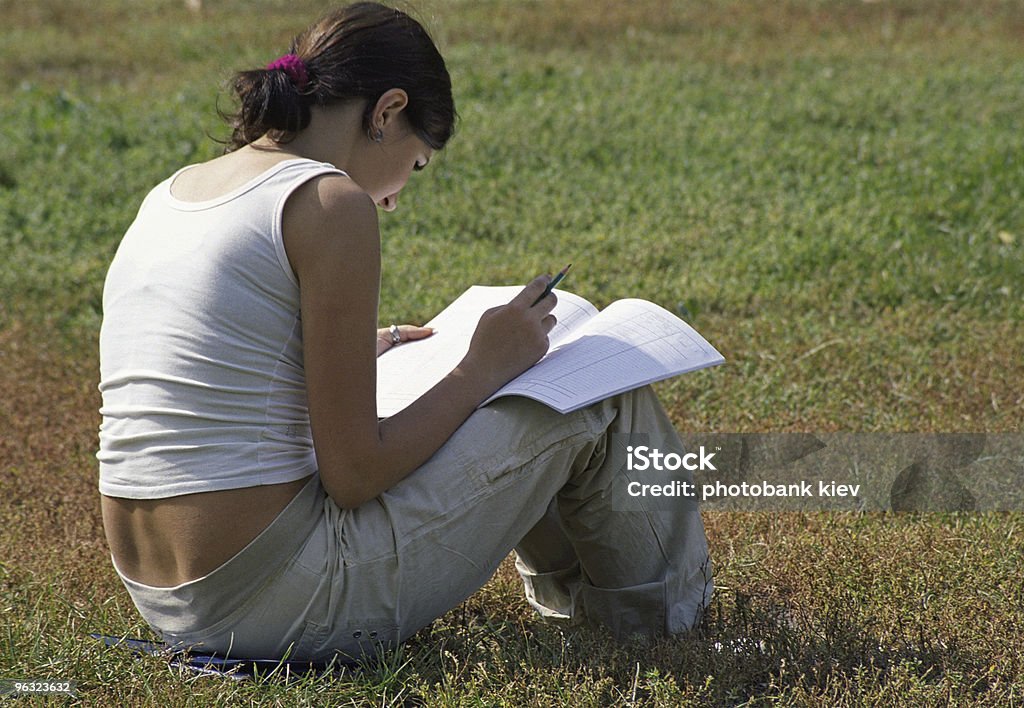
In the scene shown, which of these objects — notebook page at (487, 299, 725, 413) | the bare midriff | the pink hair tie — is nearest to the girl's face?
the pink hair tie

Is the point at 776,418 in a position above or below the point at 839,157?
below

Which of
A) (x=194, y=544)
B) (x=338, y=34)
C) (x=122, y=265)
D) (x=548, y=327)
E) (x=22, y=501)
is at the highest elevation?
(x=338, y=34)

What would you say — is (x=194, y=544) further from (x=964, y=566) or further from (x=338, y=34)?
(x=964, y=566)

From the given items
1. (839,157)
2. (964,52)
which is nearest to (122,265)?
(839,157)

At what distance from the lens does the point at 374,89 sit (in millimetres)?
2262

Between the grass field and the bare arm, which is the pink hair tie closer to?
the bare arm

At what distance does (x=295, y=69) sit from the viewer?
2.24 metres

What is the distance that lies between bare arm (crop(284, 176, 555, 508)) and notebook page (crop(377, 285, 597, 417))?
10.6 inches

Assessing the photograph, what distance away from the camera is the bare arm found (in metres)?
2.08

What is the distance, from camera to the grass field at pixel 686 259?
7.94ft

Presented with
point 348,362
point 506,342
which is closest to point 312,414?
point 348,362

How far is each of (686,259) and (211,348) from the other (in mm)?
3524

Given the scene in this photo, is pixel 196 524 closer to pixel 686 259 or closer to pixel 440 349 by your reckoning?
pixel 440 349

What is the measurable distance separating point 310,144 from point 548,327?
0.56 meters
